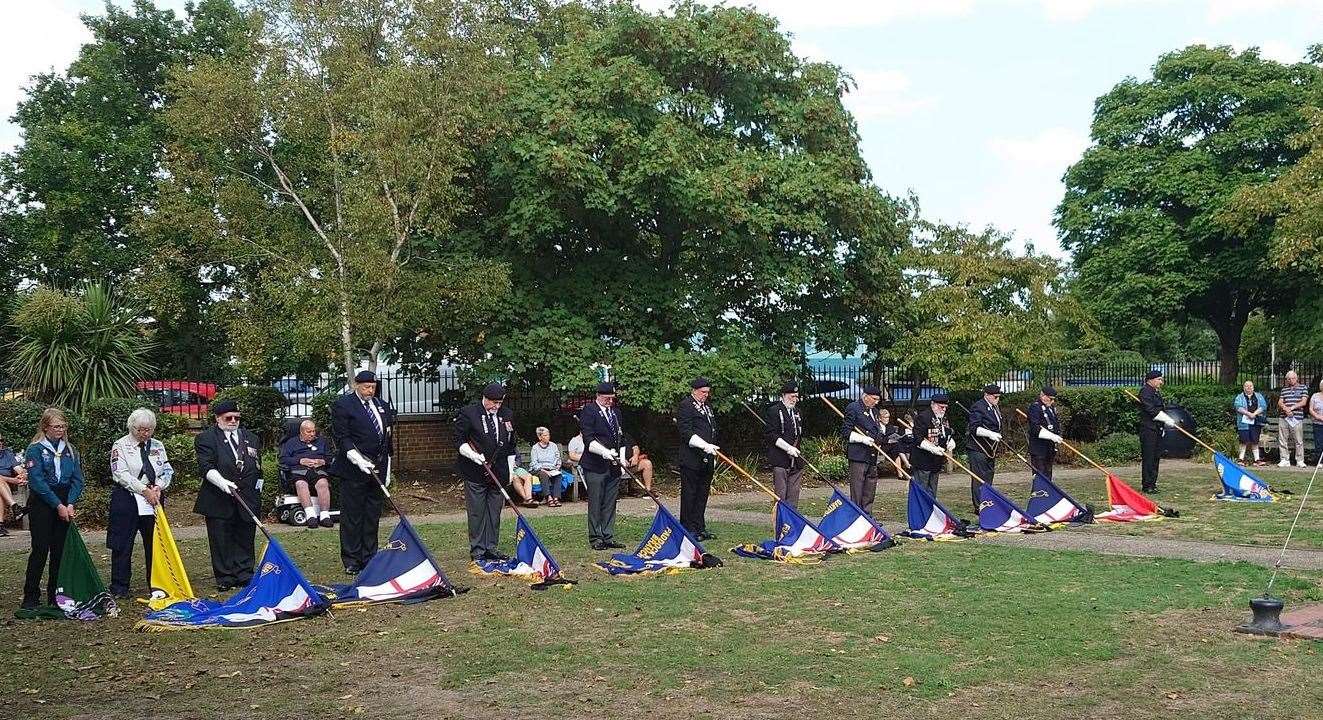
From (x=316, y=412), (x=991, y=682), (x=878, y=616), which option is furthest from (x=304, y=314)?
(x=991, y=682)

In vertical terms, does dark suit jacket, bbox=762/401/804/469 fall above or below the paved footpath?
above

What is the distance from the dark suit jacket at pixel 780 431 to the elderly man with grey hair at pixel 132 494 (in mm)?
6722

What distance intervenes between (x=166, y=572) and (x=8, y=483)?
714 centimetres

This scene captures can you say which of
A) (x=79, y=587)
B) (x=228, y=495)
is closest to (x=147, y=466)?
(x=228, y=495)

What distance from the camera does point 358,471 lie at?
Answer: 12070 mm

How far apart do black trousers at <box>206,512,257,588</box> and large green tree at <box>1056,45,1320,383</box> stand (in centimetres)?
2897

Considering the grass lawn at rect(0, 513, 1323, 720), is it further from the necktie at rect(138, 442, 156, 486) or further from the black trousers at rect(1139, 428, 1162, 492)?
the black trousers at rect(1139, 428, 1162, 492)

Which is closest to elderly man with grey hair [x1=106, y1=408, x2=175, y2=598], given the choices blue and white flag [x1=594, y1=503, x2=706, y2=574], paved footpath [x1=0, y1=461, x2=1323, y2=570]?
blue and white flag [x1=594, y1=503, x2=706, y2=574]

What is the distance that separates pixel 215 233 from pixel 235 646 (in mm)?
12993

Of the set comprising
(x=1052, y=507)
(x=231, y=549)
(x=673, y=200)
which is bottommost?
(x=1052, y=507)

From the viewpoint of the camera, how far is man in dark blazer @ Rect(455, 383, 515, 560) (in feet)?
41.0

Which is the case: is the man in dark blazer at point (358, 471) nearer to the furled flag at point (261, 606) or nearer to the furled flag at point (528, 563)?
the furled flag at point (528, 563)

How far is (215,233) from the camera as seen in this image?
20500 millimetres

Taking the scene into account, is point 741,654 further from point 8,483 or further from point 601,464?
point 8,483
